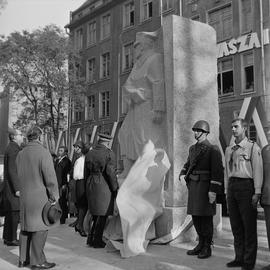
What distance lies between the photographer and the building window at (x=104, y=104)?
3228 centimetres

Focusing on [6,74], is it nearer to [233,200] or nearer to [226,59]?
[226,59]

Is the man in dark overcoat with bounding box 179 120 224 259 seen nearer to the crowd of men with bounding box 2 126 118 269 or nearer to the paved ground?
the paved ground

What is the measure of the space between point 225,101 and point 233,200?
19.0m

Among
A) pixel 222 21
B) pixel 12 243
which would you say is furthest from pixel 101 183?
pixel 222 21

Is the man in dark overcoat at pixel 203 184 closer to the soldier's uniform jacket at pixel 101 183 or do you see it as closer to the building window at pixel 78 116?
the soldier's uniform jacket at pixel 101 183

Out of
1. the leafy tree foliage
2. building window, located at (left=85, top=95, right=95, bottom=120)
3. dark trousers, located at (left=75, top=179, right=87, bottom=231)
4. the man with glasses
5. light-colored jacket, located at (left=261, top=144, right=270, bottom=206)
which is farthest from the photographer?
building window, located at (left=85, top=95, right=95, bottom=120)

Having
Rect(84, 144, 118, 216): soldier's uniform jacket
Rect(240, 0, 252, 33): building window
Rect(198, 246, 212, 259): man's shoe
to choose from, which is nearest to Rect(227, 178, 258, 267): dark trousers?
Rect(198, 246, 212, 259): man's shoe

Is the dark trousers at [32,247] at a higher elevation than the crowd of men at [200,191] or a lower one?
lower

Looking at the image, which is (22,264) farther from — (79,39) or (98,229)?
(79,39)

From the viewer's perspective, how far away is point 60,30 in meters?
27.3

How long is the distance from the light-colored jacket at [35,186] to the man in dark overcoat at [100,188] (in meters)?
1.09

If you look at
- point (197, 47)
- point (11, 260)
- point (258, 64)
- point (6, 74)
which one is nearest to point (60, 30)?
point (6, 74)

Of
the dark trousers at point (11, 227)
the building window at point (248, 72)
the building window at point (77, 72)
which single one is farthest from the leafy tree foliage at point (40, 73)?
the dark trousers at point (11, 227)

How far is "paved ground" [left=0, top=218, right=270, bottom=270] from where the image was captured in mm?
4965
